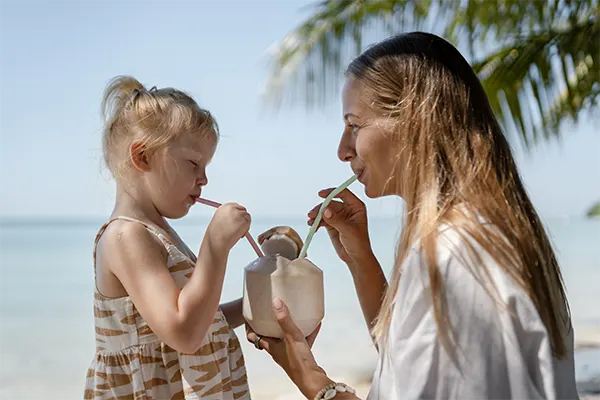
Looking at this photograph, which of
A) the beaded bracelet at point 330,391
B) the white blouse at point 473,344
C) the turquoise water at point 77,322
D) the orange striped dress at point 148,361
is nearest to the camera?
the white blouse at point 473,344

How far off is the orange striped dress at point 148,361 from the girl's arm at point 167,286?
2.2 inches

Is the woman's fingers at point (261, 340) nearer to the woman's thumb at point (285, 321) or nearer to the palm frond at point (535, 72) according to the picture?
the woman's thumb at point (285, 321)

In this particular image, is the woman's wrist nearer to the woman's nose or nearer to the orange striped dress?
the orange striped dress

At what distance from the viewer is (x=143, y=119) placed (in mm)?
1421

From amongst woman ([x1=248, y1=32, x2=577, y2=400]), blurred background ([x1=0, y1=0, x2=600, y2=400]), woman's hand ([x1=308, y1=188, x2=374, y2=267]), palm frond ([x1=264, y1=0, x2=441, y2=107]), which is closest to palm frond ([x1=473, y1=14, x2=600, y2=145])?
blurred background ([x1=0, y1=0, x2=600, y2=400])

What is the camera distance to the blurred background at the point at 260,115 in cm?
356

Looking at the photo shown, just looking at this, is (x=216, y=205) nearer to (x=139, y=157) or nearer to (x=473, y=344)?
(x=139, y=157)

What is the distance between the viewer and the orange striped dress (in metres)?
1.34

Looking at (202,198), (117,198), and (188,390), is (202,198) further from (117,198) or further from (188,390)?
(188,390)

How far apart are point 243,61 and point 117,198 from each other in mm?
14799

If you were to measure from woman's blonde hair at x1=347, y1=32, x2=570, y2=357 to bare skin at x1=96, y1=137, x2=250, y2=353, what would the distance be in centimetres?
30

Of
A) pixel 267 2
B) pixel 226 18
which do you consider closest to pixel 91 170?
pixel 267 2

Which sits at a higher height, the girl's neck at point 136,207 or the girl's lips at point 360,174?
the girl's neck at point 136,207

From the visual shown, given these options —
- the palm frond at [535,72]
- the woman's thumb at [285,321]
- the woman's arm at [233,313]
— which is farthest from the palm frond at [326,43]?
the woman's thumb at [285,321]
